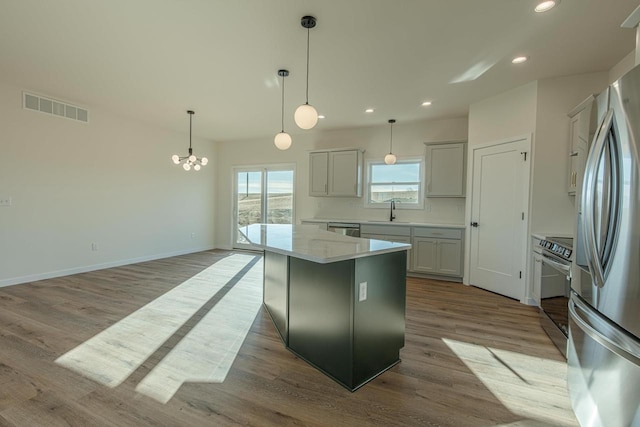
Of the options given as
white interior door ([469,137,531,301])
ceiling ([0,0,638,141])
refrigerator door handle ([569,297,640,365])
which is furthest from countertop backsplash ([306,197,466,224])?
refrigerator door handle ([569,297,640,365])

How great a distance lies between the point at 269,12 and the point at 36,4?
1827 mm

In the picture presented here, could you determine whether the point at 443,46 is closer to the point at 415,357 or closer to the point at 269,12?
the point at 269,12

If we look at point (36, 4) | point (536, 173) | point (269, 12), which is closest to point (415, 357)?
point (536, 173)

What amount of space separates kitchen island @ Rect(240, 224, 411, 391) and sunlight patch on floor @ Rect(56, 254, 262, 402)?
0.69 m

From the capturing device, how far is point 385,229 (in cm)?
503

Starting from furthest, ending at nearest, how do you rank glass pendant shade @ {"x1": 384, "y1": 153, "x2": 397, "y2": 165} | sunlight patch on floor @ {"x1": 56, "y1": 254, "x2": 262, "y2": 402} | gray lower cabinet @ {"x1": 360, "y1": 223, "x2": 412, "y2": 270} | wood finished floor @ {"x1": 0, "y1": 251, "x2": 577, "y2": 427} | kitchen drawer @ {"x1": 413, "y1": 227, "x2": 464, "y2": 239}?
glass pendant shade @ {"x1": 384, "y1": 153, "x2": 397, "y2": 165}
gray lower cabinet @ {"x1": 360, "y1": 223, "x2": 412, "y2": 270}
kitchen drawer @ {"x1": 413, "y1": 227, "x2": 464, "y2": 239}
sunlight patch on floor @ {"x1": 56, "y1": 254, "x2": 262, "y2": 402}
wood finished floor @ {"x1": 0, "y1": 251, "x2": 577, "y2": 427}

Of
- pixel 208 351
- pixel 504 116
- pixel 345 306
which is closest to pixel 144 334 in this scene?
pixel 208 351

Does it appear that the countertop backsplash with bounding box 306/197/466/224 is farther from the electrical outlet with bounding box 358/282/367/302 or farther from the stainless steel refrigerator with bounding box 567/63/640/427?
the electrical outlet with bounding box 358/282/367/302

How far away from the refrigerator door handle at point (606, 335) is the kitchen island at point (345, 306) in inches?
40.5

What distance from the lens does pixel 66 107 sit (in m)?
4.47

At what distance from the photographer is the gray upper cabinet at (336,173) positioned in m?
5.52

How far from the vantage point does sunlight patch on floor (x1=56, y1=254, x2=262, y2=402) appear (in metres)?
2.10

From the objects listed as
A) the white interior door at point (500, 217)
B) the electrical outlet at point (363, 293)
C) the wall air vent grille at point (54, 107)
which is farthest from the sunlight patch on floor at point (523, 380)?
the wall air vent grille at point (54, 107)

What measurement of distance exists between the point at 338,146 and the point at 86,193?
4574 mm
